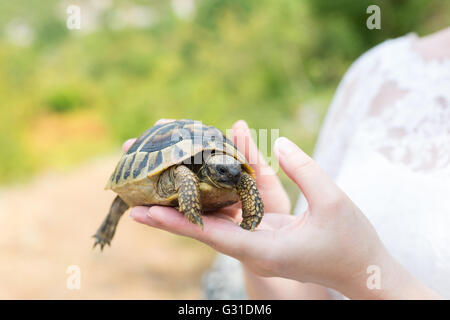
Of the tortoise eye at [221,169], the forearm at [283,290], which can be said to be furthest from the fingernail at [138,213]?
the forearm at [283,290]

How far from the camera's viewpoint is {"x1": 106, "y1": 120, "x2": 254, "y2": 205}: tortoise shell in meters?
1.08

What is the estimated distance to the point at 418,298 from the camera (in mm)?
883

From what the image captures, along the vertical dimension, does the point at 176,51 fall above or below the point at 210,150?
above

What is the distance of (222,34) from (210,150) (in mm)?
4861

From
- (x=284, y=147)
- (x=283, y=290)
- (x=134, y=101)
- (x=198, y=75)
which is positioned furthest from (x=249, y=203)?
(x=134, y=101)

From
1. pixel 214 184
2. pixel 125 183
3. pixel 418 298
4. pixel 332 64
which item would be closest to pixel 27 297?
pixel 125 183

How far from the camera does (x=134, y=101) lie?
6680 mm

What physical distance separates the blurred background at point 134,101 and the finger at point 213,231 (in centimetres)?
180

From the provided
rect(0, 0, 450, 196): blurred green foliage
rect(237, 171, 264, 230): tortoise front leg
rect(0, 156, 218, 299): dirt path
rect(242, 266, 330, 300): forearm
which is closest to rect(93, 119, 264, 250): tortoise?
rect(237, 171, 264, 230): tortoise front leg

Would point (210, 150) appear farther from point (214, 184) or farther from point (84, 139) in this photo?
point (84, 139)

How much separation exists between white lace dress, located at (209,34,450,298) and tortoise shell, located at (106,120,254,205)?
1.33 feet

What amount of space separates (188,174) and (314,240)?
0.36m

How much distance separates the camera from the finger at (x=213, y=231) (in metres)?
0.86

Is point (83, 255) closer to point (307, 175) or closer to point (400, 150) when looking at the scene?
point (400, 150)
